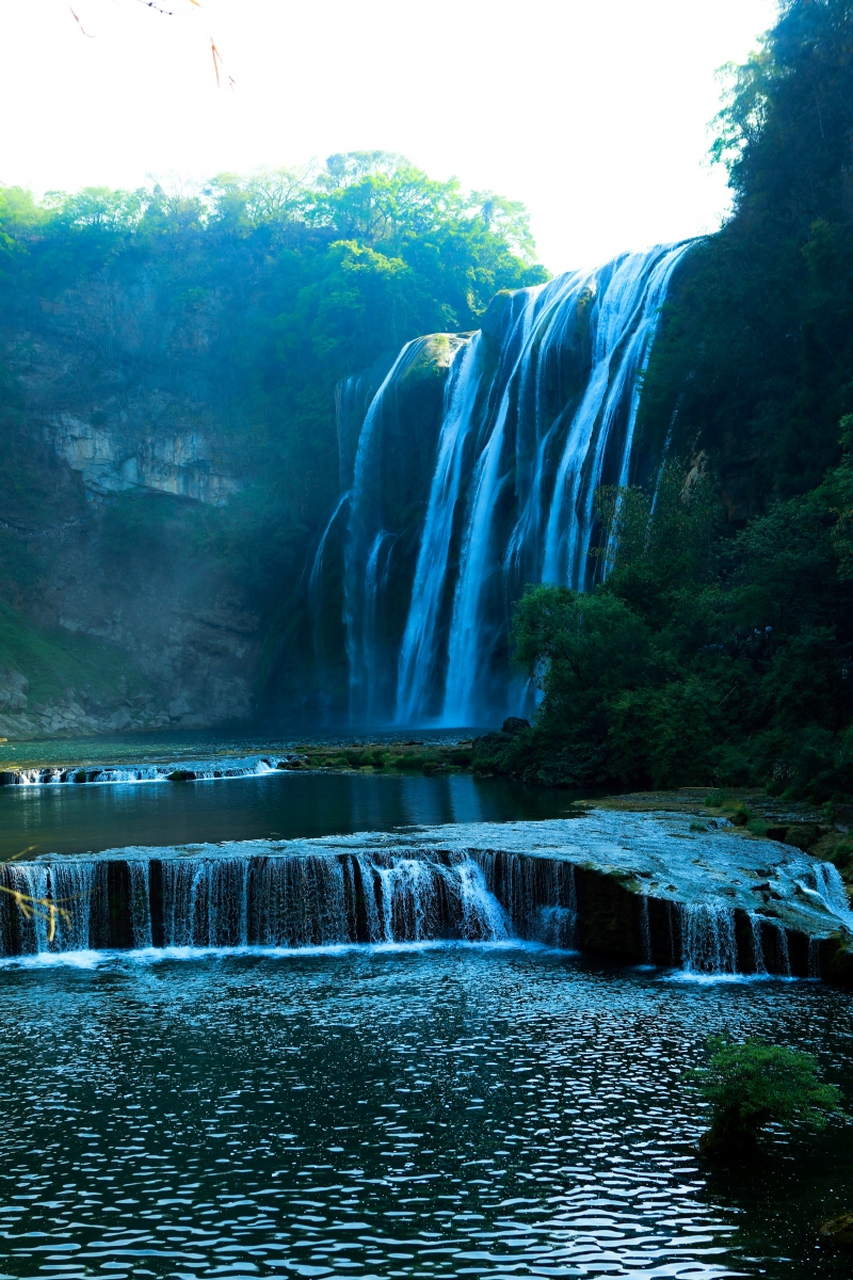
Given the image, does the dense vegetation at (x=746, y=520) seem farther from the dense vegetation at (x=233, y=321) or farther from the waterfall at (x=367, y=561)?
the dense vegetation at (x=233, y=321)

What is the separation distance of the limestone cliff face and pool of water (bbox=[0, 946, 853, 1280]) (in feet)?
165

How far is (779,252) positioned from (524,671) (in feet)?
49.5

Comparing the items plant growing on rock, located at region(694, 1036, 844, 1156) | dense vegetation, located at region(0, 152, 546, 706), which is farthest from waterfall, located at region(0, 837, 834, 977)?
dense vegetation, located at region(0, 152, 546, 706)

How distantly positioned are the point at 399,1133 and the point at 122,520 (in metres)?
61.2

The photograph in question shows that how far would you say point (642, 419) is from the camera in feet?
125

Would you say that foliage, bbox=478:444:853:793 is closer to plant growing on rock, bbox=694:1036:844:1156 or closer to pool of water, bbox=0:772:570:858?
pool of water, bbox=0:772:570:858

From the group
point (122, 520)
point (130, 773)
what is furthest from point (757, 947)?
point (122, 520)

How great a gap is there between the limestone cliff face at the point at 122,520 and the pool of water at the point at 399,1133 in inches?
1978

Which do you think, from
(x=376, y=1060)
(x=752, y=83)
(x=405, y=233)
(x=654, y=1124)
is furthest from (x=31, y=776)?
(x=405, y=233)

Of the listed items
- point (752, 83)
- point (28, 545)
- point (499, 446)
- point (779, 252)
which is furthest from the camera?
point (28, 545)

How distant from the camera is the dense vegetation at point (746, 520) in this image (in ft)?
81.7

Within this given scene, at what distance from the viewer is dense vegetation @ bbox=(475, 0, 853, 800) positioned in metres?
24.9

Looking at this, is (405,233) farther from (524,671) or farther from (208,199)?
(524,671)

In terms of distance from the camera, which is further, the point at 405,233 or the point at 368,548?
the point at 405,233
